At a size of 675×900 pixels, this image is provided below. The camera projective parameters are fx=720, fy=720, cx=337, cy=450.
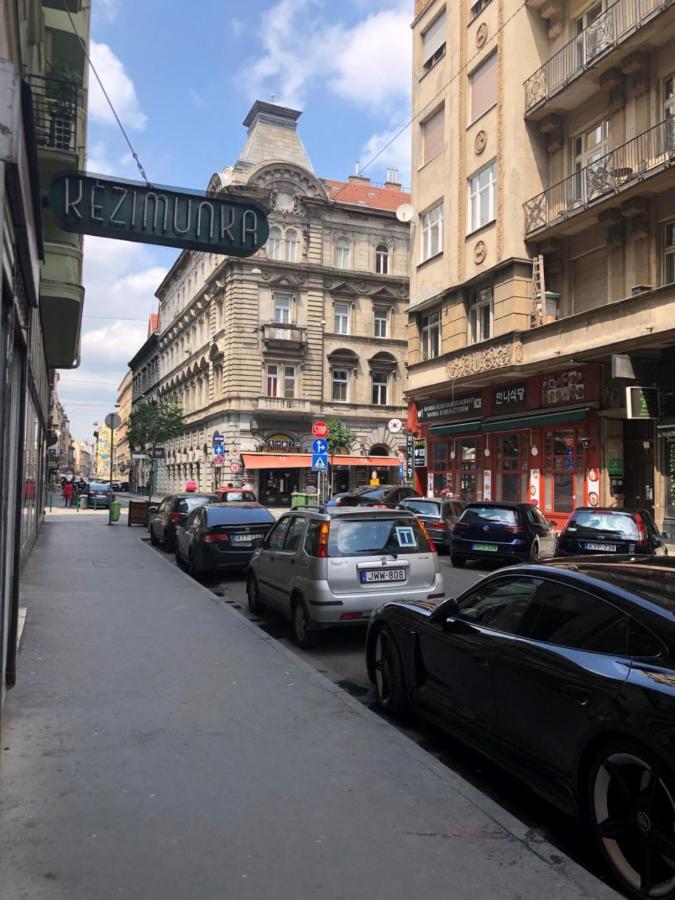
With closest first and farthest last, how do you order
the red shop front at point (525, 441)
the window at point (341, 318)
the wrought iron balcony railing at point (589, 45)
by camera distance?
the wrought iron balcony railing at point (589, 45), the red shop front at point (525, 441), the window at point (341, 318)

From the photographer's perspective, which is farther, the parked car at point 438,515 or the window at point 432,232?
the window at point 432,232

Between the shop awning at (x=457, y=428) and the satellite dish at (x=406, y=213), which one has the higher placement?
the satellite dish at (x=406, y=213)

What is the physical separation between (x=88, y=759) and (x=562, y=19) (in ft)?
80.8

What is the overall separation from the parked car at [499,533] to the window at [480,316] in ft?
32.6

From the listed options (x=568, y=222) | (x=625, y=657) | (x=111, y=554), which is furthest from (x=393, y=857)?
(x=568, y=222)

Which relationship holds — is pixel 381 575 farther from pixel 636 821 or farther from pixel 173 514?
pixel 173 514

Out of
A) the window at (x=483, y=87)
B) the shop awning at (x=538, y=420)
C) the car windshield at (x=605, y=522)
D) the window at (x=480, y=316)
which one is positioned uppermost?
the window at (x=483, y=87)

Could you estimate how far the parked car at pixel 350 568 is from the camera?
7.62m

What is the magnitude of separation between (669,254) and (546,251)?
4390mm

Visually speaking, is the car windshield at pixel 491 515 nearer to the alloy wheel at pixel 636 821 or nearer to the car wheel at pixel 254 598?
the car wheel at pixel 254 598

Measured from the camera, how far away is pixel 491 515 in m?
15.5

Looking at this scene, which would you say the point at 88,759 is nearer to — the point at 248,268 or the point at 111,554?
the point at 111,554

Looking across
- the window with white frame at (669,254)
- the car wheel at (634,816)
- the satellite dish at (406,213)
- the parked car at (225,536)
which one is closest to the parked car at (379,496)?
the window with white frame at (669,254)

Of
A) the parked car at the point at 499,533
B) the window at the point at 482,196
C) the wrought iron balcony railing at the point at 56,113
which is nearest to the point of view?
the wrought iron balcony railing at the point at 56,113
